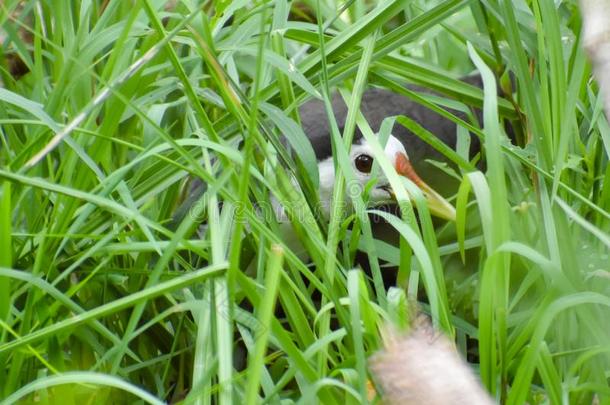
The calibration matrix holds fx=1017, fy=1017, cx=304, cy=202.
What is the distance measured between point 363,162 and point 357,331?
1.03 meters

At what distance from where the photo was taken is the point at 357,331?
989 mm

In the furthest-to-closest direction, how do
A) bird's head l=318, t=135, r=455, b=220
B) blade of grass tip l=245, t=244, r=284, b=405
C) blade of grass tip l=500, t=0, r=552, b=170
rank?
bird's head l=318, t=135, r=455, b=220 < blade of grass tip l=500, t=0, r=552, b=170 < blade of grass tip l=245, t=244, r=284, b=405

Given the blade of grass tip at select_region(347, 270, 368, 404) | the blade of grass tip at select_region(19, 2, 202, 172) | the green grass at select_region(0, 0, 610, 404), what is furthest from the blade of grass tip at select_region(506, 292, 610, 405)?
the blade of grass tip at select_region(19, 2, 202, 172)

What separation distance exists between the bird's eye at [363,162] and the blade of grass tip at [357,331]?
3.10 feet

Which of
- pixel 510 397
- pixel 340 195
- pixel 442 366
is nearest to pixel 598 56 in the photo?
pixel 442 366

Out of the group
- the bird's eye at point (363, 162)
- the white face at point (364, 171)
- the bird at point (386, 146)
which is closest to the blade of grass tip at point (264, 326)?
the bird at point (386, 146)

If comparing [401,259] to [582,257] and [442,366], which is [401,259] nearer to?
[582,257]

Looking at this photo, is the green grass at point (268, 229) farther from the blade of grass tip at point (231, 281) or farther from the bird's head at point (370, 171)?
the bird's head at point (370, 171)

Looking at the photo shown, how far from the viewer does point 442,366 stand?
663 millimetres

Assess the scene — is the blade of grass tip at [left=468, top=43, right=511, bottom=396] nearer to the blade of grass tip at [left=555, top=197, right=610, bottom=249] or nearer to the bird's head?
the blade of grass tip at [left=555, top=197, right=610, bottom=249]

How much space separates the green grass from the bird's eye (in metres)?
0.41

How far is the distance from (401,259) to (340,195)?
4.4 inches

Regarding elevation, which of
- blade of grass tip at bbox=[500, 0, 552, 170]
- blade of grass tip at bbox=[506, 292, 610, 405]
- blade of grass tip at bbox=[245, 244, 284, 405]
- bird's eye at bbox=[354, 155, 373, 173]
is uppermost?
blade of grass tip at bbox=[500, 0, 552, 170]

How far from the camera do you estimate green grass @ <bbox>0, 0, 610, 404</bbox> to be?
107 centimetres
